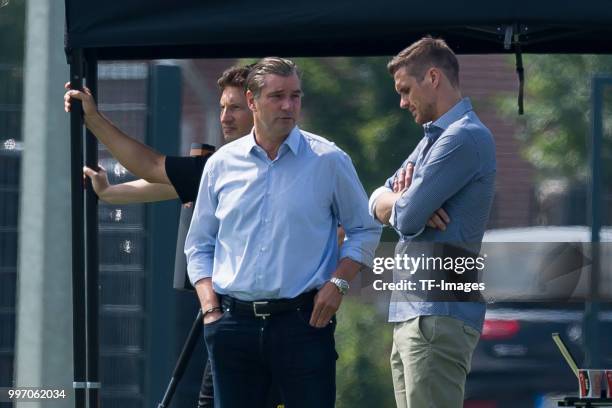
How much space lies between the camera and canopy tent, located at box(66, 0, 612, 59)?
13.1 ft

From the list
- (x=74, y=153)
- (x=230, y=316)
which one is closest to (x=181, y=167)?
(x=74, y=153)

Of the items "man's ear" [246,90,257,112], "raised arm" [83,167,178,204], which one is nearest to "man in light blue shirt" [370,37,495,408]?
"man's ear" [246,90,257,112]

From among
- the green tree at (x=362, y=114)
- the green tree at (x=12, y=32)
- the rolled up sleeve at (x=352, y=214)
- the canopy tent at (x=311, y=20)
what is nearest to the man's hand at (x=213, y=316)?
the rolled up sleeve at (x=352, y=214)

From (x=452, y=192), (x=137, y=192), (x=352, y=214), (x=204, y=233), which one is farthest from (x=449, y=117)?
(x=137, y=192)

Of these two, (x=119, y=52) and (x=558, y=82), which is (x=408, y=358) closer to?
(x=119, y=52)

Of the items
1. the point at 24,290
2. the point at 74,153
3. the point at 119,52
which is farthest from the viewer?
the point at 24,290

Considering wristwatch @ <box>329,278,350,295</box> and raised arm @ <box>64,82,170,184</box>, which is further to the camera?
raised arm @ <box>64,82,170,184</box>

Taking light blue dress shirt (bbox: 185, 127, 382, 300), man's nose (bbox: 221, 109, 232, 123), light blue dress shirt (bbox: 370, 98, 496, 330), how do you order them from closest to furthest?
light blue dress shirt (bbox: 370, 98, 496, 330) < light blue dress shirt (bbox: 185, 127, 382, 300) < man's nose (bbox: 221, 109, 232, 123)

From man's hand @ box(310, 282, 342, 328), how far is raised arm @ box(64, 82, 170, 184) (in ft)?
3.15

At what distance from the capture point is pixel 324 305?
397 centimetres

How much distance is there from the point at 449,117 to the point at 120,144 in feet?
3.93

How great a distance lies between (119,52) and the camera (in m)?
4.92

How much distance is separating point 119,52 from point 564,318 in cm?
306

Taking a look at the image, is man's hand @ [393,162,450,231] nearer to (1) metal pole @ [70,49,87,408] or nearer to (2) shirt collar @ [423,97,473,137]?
(2) shirt collar @ [423,97,473,137]
